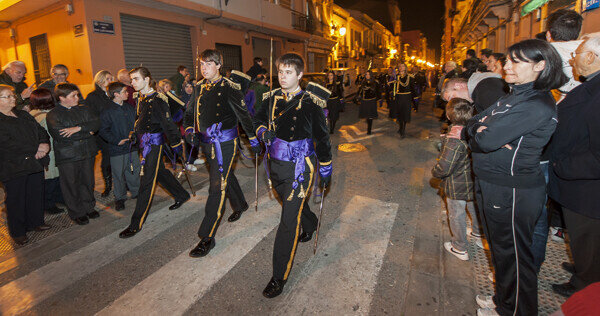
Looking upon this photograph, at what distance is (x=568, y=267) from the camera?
10.6 feet

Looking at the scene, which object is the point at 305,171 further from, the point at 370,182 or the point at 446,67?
the point at 446,67

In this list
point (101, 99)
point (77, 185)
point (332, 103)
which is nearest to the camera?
point (77, 185)

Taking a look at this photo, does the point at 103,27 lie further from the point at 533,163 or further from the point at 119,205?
the point at 533,163

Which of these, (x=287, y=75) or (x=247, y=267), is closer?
(x=287, y=75)

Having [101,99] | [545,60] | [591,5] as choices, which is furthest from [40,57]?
[591,5]

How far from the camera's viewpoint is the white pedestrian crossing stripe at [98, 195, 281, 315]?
Result: 9.51 feet

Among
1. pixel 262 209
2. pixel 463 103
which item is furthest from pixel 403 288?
pixel 262 209

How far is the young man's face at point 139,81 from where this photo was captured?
423 cm

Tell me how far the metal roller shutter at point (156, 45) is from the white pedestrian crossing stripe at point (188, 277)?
944 cm

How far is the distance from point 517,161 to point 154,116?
4.24 m

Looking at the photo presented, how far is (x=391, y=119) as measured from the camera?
1386 centimetres

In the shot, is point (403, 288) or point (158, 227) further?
point (158, 227)

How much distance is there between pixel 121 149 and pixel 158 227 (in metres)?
1.67

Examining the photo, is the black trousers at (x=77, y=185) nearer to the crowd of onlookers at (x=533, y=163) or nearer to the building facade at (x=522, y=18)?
the crowd of onlookers at (x=533, y=163)
